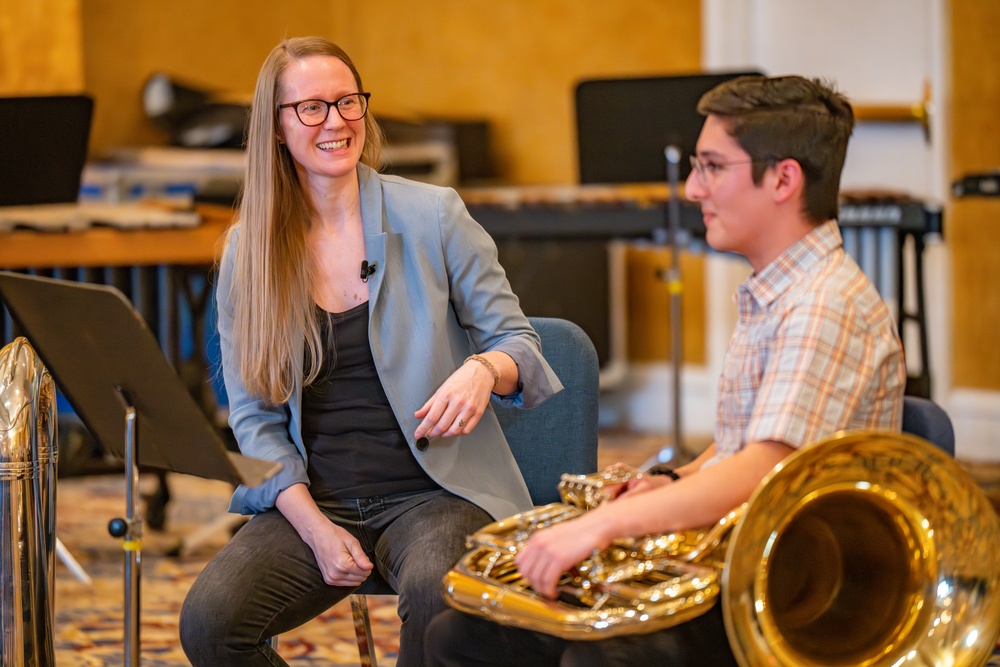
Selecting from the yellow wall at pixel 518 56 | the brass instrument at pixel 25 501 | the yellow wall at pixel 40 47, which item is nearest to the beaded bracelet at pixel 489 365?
the brass instrument at pixel 25 501

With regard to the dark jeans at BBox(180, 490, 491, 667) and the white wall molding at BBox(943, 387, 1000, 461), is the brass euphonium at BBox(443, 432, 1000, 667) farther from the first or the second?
the white wall molding at BBox(943, 387, 1000, 461)

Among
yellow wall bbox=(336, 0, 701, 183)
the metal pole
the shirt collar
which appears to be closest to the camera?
the shirt collar

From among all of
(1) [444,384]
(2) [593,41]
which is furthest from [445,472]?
(2) [593,41]

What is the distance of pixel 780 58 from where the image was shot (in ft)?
17.9

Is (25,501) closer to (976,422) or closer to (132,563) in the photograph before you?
(132,563)

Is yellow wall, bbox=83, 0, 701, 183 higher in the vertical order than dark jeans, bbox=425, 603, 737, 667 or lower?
higher

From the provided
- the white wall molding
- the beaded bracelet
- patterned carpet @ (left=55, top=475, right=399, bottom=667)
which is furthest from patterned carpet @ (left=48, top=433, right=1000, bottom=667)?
the beaded bracelet

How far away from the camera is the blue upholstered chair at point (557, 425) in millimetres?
2248

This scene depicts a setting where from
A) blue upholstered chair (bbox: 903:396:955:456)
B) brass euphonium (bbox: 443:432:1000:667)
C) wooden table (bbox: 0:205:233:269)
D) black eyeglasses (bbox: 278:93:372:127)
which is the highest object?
black eyeglasses (bbox: 278:93:372:127)

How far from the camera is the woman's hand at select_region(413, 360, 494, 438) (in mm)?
1931

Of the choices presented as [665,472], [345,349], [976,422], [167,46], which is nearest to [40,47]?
[167,46]

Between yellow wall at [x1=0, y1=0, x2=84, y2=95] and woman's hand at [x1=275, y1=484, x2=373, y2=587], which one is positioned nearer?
woman's hand at [x1=275, y1=484, x2=373, y2=587]

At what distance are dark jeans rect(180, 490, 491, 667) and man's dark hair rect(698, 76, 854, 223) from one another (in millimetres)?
767

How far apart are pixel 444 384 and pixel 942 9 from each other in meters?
3.80
